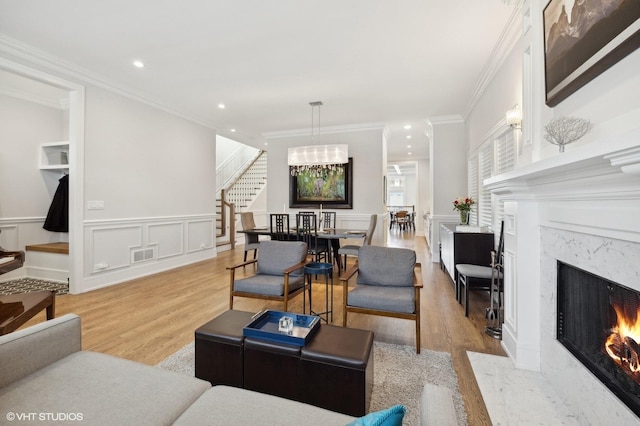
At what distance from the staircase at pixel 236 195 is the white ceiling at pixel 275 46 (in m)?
3.46

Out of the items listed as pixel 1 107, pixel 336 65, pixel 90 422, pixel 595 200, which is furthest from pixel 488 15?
pixel 1 107

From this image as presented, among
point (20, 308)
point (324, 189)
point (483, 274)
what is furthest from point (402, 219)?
point (20, 308)

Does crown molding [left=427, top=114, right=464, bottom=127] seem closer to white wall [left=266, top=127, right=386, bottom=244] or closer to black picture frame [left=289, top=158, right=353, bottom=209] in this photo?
white wall [left=266, top=127, right=386, bottom=244]

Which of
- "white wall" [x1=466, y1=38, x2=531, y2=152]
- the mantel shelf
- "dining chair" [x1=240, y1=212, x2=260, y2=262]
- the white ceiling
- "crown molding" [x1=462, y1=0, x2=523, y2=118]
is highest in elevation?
the white ceiling

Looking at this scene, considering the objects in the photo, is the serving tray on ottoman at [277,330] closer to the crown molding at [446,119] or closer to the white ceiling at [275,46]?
the white ceiling at [275,46]

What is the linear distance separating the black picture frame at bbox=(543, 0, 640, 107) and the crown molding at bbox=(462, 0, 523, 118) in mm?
1084

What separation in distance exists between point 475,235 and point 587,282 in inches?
90.1

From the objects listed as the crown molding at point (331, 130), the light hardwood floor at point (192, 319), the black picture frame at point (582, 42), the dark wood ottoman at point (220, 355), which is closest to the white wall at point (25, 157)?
the light hardwood floor at point (192, 319)

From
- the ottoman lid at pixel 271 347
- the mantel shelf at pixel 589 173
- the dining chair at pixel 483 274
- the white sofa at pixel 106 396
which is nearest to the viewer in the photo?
the mantel shelf at pixel 589 173

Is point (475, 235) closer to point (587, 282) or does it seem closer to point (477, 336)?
point (477, 336)

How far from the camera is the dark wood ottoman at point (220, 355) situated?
1.81 m

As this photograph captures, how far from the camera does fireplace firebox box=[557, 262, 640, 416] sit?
129 centimetres

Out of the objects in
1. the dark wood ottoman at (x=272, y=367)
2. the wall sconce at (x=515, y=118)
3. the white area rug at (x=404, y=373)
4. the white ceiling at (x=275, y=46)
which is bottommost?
the white area rug at (x=404, y=373)

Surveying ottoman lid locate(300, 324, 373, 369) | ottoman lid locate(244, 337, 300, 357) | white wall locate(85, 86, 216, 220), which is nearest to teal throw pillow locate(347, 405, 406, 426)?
ottoman lid locate(300, 324, 373, 369)
